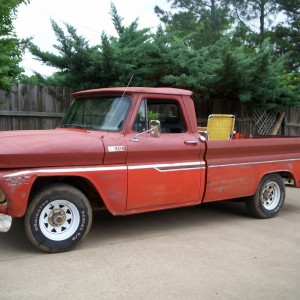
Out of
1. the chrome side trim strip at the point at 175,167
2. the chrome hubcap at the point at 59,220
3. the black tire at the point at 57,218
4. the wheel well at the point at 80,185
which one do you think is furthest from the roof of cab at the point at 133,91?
the chrome hubcap at the point at 59,220

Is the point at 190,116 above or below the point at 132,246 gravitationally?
above

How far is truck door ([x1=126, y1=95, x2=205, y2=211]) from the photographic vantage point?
210 inches

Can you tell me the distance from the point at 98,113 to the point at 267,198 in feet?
10.8

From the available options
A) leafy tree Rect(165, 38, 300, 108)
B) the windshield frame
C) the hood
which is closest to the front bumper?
the hood

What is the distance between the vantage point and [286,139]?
23.4ft

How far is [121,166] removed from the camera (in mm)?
5207

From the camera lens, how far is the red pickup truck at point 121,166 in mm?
4656

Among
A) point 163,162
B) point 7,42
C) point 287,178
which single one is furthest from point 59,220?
point 287,178

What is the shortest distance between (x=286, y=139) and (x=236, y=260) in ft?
9.91

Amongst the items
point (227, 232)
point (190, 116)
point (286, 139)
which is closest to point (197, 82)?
point (286, 139)

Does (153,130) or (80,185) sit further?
(153,130)

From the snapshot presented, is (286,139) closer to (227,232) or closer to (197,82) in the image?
(227,232)

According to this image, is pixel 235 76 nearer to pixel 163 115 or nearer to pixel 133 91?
pixel 163 115

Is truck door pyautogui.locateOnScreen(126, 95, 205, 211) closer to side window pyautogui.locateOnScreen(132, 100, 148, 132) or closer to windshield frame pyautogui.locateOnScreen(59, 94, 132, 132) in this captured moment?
side window pyautogui.locateOnScreen(132, 100, 148, 132)
